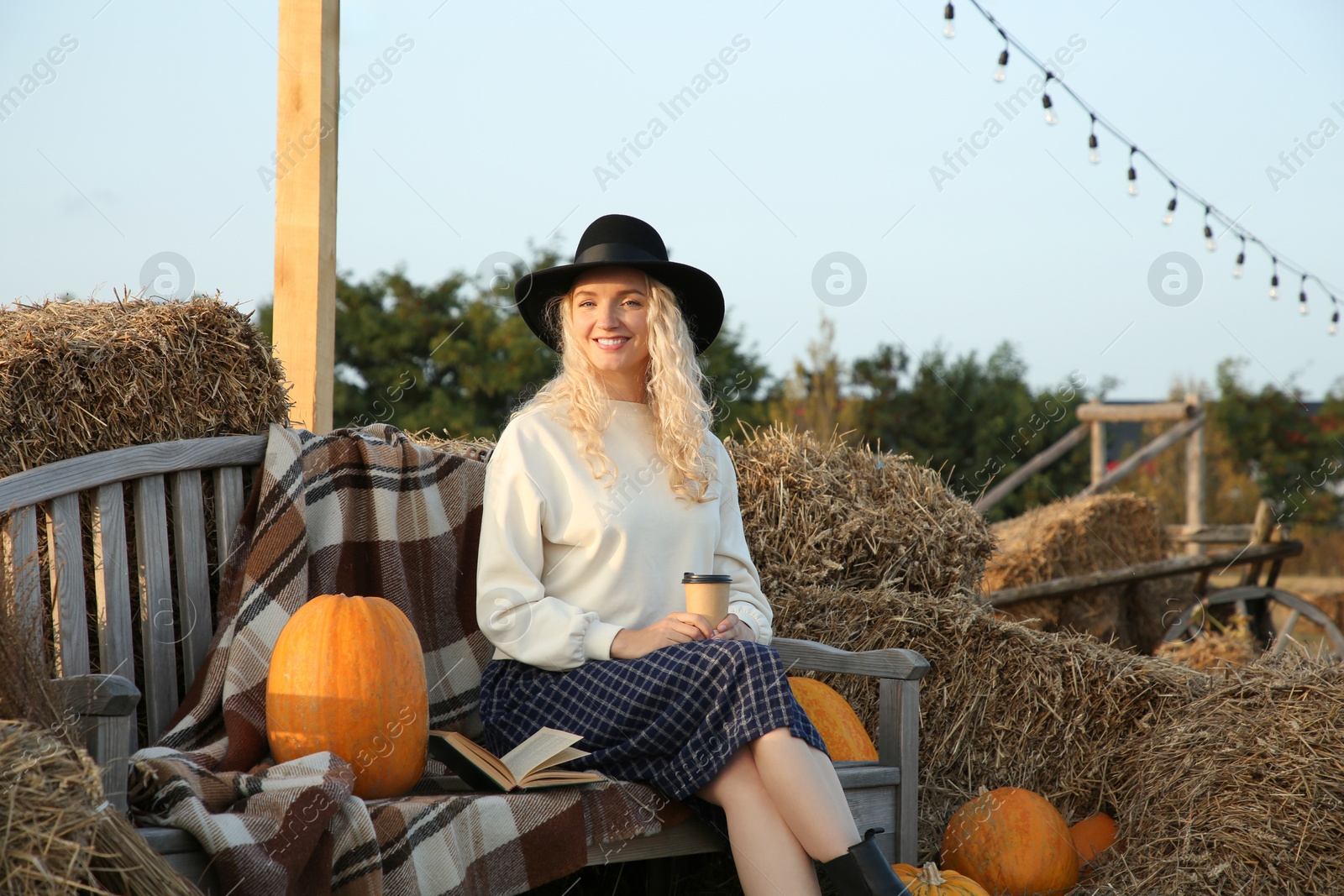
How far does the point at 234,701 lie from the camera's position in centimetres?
245

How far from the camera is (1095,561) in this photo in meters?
7.26

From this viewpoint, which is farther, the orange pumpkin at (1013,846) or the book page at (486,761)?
the orange pumpkin at (1013,846)

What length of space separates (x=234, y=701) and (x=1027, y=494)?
1164cm

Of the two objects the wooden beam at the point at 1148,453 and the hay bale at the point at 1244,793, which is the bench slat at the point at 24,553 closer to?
the hay bale at the point at 1244,793

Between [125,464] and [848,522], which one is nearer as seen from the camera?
[125,464]

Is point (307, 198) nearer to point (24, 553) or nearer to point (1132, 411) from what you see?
point (24, 553)

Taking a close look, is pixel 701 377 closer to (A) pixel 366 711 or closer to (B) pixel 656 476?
(B) pixel 656 476

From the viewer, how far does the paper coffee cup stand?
2508 mm

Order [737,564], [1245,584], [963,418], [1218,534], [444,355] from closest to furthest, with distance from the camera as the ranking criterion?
[737,564]
[1245,584]
[1218,534]
[444,355]
[963,418]

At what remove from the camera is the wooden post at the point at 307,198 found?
3.29m

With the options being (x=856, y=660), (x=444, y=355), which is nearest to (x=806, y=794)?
(x=856, y=660)

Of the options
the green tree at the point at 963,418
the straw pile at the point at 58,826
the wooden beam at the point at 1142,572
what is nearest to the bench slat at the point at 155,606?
the straw pile at the point at 58,826

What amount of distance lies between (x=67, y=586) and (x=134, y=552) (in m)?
0.25

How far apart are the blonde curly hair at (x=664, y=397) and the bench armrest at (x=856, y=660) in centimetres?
51
